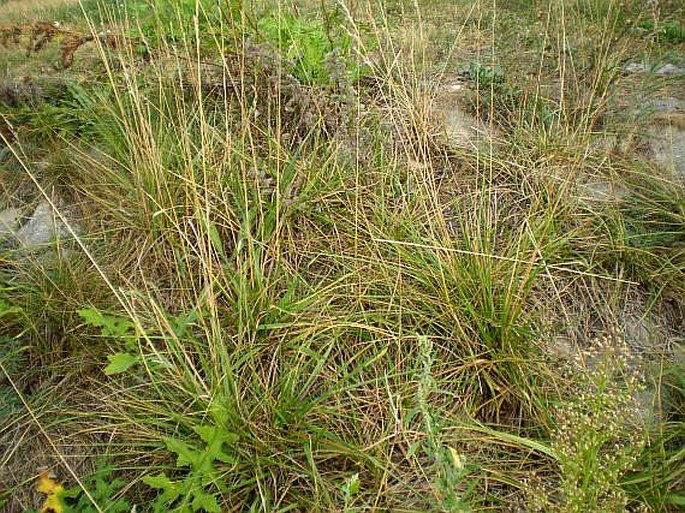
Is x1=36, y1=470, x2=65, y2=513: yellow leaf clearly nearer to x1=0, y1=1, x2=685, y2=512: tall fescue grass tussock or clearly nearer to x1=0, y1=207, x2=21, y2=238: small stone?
x1=0, y1=1, x2=685, y2=512: tall fescue grass tussock

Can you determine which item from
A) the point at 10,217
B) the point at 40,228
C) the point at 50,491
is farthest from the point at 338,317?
the point at 10,217

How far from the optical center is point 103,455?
160cm

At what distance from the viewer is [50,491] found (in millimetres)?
1550

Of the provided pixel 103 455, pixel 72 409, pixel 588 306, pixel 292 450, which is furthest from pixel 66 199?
pixel 588 306

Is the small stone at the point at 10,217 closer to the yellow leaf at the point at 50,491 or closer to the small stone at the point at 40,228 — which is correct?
the small stone at the point at 40,228

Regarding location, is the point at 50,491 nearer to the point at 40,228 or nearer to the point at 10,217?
the point at 40,228

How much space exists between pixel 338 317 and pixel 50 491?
100cm

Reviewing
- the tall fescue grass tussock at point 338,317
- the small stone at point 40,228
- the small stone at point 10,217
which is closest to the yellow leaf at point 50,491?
the tall fescue grass tussock at point 338,317

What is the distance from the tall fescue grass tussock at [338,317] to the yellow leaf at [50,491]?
0.21 ft

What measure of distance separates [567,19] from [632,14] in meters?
0.44

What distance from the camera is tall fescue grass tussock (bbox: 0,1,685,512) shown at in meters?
1.52

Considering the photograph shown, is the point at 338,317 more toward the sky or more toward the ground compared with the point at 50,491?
Result: more toward the sky

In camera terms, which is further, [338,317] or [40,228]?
[40,228]

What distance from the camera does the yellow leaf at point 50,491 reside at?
1.49 m
